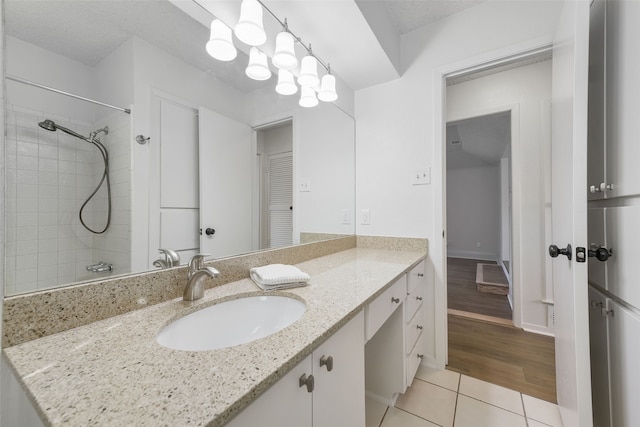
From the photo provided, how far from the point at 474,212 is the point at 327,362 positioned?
6382mm

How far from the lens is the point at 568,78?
1017 mm

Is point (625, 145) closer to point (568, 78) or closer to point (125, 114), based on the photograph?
point (568, 78)

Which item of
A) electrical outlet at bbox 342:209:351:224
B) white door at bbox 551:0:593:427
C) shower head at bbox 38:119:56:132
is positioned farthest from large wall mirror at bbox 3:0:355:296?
white door at bbox 551:0:593:427

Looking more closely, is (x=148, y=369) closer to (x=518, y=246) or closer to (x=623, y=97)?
(x=623, y=97)

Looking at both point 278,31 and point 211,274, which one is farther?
point 278,31

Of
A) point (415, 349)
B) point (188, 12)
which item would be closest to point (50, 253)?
point (188, 12)

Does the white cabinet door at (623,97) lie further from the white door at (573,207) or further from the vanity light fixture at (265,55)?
the vanity light fixture at (265,55)

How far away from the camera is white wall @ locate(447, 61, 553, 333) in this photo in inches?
82.7

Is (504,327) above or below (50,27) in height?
below

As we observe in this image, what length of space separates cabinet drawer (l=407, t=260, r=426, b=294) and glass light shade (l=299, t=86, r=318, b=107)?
1.11 metres

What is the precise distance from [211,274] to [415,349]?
4.14 ft

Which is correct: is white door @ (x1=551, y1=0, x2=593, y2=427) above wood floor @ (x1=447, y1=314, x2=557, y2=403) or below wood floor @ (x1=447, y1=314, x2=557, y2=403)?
above

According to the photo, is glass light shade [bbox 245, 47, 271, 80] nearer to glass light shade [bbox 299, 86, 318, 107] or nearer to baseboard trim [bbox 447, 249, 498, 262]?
A: glass light shade [bbox 299, 86, 318, 107]

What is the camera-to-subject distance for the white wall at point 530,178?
210cm
